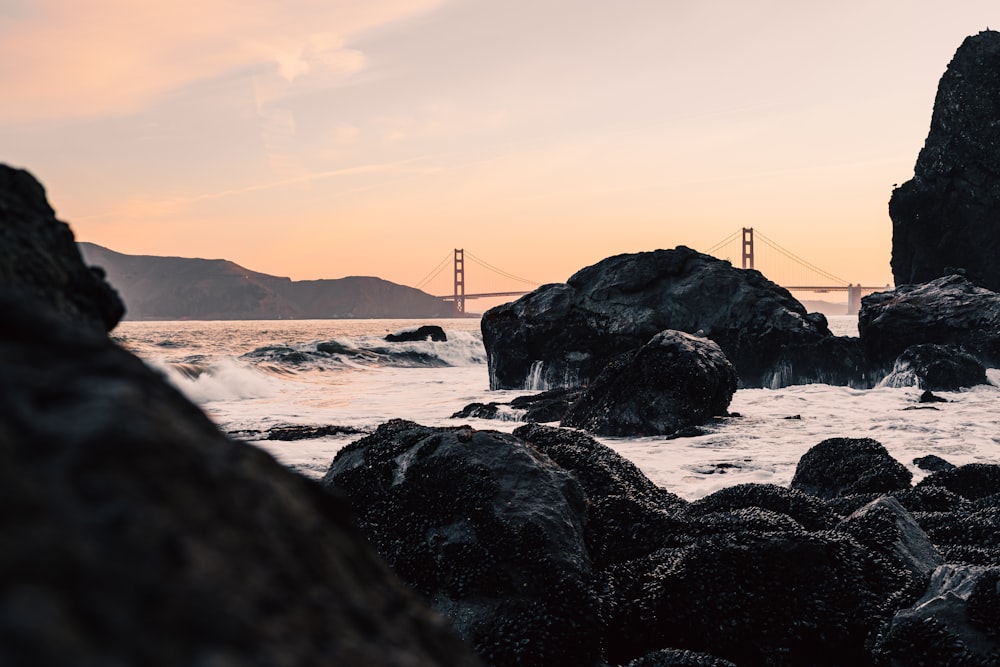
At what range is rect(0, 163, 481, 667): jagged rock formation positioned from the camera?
620mm

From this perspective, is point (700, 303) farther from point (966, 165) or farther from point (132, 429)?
point (132, 429)

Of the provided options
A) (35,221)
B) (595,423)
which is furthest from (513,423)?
(35,221)

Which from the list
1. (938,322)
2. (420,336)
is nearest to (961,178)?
(938,322)

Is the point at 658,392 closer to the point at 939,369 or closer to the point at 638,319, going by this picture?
the point at 939,369

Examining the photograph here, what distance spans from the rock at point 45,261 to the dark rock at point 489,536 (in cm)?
223

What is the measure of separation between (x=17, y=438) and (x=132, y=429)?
9 cm

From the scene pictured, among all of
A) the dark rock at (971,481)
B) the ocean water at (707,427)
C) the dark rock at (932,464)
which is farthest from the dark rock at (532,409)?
the dark rock at (971,481)

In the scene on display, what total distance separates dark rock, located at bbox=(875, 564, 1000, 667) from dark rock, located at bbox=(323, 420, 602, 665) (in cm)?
113

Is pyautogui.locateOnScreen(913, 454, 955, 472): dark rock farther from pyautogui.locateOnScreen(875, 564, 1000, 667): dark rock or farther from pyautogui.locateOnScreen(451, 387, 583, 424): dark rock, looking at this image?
pyautogui.locateOnScreen(451, 387, 583, 424): dark rock

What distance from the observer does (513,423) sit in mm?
12031

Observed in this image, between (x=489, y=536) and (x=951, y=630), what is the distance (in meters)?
1.78

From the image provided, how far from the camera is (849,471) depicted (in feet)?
21.3

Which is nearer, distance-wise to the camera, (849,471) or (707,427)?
(849,471)

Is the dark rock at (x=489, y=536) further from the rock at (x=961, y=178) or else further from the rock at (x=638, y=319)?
the rock at (x=961, y=178)
